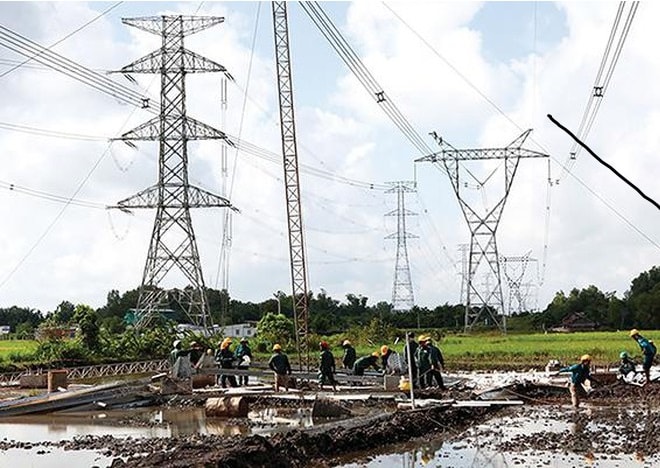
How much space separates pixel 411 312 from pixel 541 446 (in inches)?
3653

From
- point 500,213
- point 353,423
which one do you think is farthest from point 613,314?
point 353,423

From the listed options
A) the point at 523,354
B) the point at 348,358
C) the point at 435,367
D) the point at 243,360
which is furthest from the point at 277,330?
the point at 435,367

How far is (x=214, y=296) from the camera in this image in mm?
114375

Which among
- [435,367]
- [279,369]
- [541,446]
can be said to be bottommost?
[541,446]

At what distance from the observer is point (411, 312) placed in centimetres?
11169

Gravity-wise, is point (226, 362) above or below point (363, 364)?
above

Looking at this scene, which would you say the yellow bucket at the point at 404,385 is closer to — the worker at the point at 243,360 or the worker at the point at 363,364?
the worker at the point at 363,364

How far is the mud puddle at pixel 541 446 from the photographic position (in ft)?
58.7

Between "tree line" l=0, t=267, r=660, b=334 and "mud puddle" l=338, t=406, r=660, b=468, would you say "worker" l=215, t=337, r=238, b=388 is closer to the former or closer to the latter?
"mud puddle" l=338, t=406, r=660, b=468

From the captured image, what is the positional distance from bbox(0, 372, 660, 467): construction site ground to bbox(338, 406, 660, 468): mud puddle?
1.0 inches

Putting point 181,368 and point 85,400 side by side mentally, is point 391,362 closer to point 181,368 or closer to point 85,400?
point 181,368

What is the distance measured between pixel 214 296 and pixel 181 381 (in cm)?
8381

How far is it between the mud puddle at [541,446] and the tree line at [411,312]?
2356 inches

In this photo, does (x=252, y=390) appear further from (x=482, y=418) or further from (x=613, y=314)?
(x=613, y=314)
